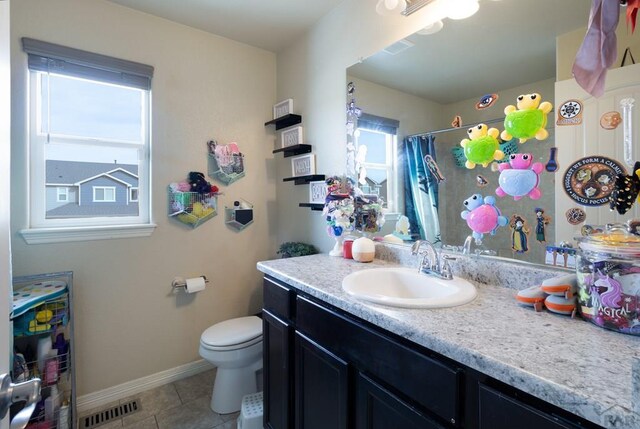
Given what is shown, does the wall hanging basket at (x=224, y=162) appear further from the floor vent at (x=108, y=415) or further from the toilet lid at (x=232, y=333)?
the floor vent at (x=108, y=415)

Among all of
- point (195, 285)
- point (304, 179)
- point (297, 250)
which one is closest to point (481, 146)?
point (304, 179)

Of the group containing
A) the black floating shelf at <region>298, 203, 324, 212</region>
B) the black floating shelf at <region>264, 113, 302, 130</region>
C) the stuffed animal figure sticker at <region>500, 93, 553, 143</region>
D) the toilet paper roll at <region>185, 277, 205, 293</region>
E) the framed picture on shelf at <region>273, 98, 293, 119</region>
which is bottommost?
the toilet paper roll at <region>185, 277, 205, 293</region>

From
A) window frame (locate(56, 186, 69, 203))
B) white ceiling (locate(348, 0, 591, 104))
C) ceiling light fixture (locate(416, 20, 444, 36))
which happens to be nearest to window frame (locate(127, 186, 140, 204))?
window frame (locate(56, 186, 69, 203))

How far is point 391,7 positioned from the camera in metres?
→ 1.53

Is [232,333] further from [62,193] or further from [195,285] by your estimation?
[62,193]

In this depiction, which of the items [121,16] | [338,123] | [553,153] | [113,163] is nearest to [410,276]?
[553,153]

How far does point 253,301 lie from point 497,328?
2082 millimetres

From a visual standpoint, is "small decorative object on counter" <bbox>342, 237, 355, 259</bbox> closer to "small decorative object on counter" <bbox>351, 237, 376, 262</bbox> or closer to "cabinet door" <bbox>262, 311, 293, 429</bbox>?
"small decorative object on counter" <bbox>351, 237, 376, 262</bbox>

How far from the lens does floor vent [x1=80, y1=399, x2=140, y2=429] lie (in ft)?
5.80

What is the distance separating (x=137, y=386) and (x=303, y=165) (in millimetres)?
1897

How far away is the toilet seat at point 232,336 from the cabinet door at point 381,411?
99 cm

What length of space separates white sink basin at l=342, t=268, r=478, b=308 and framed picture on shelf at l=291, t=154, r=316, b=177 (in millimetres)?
1033

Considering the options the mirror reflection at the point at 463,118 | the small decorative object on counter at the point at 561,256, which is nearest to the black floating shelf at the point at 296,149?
the mirror reflection at the point at 463,118

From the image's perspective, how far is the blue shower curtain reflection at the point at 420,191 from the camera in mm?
1494
